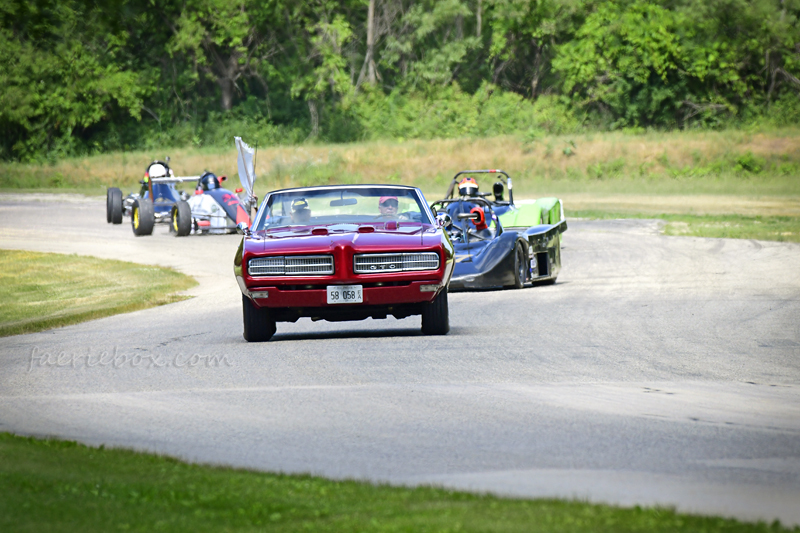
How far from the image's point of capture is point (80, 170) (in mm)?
63906

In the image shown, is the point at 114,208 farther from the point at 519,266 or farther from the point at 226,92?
the point at 226,92

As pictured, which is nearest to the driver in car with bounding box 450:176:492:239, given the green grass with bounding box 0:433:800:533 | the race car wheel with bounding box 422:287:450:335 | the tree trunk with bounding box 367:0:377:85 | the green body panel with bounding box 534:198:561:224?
the green body panel with bounding box 534:198:561:224

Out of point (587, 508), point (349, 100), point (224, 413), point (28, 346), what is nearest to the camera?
point (587, 508)

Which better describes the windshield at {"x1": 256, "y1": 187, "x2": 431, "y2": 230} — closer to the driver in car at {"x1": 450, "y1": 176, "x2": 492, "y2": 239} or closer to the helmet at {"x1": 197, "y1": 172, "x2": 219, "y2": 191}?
the driver in car at {"x1": 450, "y1": 176, "x2": 492, "y2": 239}

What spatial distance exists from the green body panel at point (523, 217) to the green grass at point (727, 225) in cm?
885

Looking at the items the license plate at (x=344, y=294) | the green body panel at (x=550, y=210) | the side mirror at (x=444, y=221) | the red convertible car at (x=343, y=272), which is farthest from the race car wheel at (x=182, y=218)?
the license plate at (x=344, y=294)

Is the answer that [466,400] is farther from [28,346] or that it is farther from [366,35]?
[366,35]

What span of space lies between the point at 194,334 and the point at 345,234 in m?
2.58

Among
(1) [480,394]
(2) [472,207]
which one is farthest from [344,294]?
(2) [472,207]

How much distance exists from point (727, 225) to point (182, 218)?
14.6 metres

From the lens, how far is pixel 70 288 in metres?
19.5

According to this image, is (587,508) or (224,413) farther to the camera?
(224,413)

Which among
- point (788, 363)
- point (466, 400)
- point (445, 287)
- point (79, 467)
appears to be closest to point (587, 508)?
point (79, 467)

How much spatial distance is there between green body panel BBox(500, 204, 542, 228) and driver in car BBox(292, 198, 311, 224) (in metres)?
8.95
